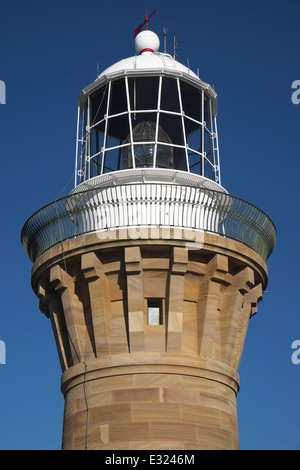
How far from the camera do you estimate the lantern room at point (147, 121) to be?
24828mm

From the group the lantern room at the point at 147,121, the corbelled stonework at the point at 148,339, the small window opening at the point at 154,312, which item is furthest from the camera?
the lantern room at the point at 147,121

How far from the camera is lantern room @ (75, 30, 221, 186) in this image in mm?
24828

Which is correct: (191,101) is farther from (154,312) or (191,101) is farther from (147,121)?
(154,312)

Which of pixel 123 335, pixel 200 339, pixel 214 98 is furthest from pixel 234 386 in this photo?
pixel 214 98

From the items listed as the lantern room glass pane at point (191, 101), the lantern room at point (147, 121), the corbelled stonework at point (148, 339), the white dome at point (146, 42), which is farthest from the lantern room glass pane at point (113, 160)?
the white dome at point (146, 42)

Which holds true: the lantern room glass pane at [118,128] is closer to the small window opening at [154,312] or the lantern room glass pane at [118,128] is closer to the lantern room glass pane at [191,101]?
the lantern room glass pane at [191,101]

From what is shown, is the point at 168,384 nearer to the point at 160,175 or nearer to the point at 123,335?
the point at 123,335

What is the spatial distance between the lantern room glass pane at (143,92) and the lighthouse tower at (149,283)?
0.03 metres

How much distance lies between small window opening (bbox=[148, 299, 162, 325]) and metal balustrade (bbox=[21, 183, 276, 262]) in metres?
1.83

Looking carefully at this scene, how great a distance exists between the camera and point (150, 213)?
23.2 m

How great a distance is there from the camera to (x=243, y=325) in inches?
965

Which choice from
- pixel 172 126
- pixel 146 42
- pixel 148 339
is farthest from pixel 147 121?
pixel 148 339

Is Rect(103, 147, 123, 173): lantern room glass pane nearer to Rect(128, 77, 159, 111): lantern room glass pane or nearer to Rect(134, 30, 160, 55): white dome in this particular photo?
Rect(128, 77, 159, 111): lantern room glass pane

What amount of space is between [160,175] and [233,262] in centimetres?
283
